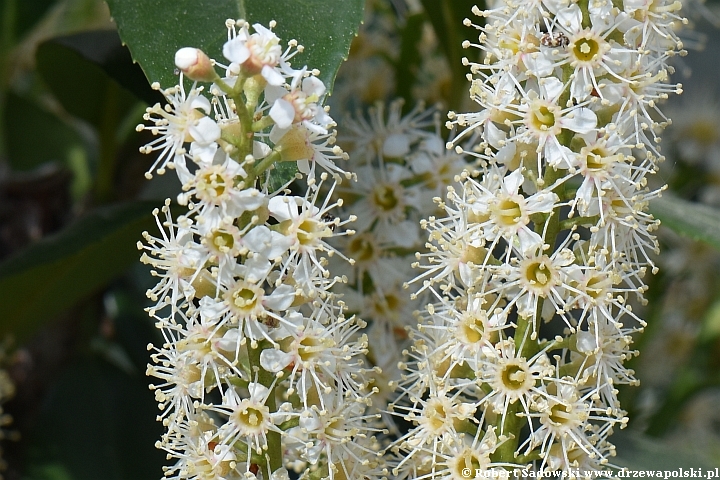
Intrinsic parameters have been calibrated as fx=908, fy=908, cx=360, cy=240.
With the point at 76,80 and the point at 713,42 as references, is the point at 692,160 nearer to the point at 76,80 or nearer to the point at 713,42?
the point at 713,42

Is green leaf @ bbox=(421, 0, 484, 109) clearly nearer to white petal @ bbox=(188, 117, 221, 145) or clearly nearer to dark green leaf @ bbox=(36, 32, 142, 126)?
dark green leaf @ bbox=(36, 32, 142, 126)

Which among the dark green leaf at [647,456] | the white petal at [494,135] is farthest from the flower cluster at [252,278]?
the dark green leaf at [647,456]

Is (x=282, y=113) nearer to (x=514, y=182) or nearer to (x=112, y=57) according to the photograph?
(x=514, y=182)

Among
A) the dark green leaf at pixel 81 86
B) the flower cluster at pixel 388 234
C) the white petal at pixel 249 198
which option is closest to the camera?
the white petal at pixel 249 198

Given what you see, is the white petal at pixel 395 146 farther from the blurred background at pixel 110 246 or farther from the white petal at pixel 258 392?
the white petal at pixel 258 392

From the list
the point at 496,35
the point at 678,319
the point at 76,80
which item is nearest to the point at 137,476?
the point at 76,80

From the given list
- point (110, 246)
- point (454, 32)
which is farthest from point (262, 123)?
point (454, 32)
